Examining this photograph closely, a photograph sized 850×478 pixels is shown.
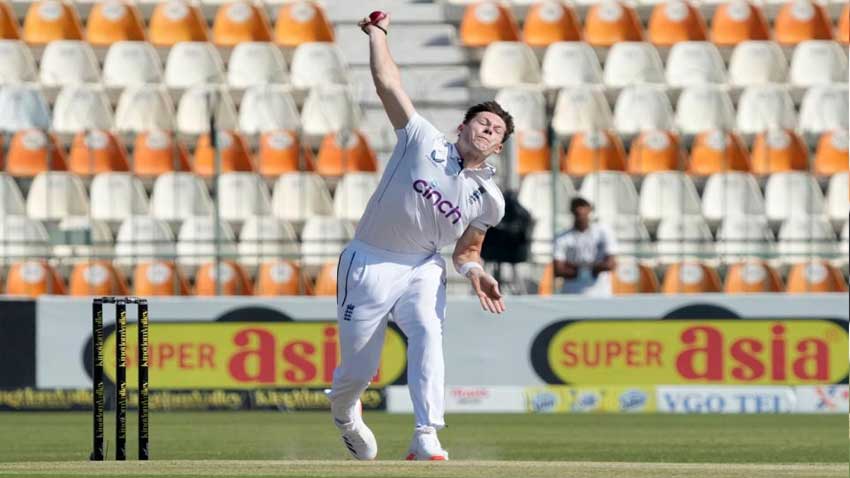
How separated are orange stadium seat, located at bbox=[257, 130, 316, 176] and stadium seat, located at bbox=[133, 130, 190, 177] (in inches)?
30.2

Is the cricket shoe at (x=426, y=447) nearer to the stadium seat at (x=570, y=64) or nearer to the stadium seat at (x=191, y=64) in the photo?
the stadium seat at (x=570, y=64)

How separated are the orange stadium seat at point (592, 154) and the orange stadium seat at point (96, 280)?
4.62 metres

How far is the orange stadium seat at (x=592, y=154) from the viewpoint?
56.6 ft

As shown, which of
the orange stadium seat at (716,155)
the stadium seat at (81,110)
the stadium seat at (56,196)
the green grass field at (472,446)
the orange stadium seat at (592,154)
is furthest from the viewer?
the stadium seat at (81,110)

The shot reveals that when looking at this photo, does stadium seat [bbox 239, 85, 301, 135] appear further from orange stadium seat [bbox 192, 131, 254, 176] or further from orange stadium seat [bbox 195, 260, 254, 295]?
orange stadium seat [bbox 195, 260, 254, 295]

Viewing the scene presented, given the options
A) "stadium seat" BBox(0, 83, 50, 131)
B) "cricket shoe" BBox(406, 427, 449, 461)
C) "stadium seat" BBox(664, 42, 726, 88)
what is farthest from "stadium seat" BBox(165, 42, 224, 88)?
"cricket shoe" BBox(406, 427, 449, 461)

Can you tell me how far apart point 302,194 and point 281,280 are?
6.03 ft

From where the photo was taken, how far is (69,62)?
18.5 metres

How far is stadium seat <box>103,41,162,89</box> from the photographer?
1848 centimetres

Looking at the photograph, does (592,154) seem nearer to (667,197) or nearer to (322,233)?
(667,197)

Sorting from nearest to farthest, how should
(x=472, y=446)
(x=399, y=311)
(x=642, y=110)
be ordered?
(x=399, y=311) → (x=472, y=446) → (x=642, y=110)

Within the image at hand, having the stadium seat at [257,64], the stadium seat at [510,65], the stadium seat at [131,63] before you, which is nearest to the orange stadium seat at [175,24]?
the stadium seat at [131,63]

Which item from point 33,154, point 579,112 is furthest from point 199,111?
point 579,112

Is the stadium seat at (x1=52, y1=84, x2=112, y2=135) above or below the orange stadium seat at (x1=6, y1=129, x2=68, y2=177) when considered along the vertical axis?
above
